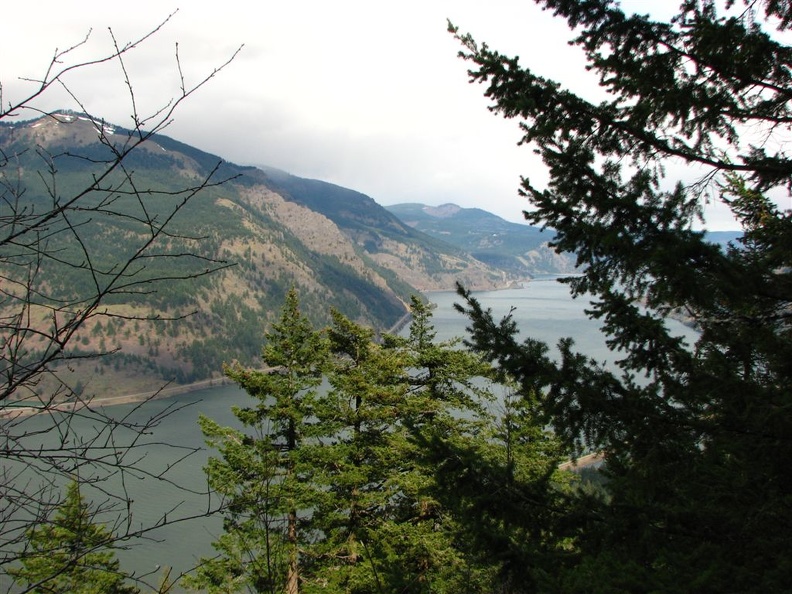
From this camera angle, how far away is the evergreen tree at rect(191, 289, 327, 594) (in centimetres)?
1001

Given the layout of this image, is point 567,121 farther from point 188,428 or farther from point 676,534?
point 188,428

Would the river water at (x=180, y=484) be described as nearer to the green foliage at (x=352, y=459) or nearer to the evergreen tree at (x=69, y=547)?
the evergreen tree at (x=69, y=547)

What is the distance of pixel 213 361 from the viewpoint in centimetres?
11925

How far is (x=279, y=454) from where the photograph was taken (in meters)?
10.9

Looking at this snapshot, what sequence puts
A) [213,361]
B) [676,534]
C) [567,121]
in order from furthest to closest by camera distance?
[213,361], [567,121], [676,534]

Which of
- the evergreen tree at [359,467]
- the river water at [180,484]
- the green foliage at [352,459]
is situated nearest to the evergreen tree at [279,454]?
the green foliage at [352,459]

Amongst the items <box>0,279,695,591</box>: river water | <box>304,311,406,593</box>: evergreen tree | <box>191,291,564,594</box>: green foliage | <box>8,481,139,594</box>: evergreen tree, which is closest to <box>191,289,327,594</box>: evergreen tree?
<box>191,291,564,594</box>: green foliage

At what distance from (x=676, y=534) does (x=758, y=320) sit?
1572 millimetres

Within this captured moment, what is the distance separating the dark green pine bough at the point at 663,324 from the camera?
3.01 m

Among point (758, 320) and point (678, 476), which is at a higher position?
point (758, 320)

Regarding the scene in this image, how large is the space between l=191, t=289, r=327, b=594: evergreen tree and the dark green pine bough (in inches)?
275

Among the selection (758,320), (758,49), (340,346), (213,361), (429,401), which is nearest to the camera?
(758,49)

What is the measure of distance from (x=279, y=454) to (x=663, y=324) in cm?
880

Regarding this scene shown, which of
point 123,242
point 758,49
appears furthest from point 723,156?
point 123,242
